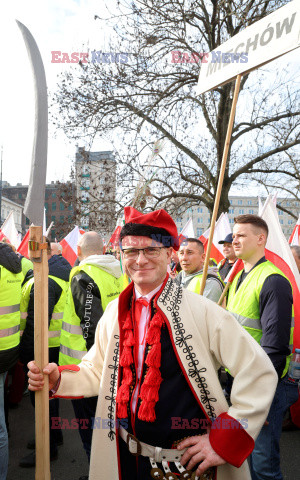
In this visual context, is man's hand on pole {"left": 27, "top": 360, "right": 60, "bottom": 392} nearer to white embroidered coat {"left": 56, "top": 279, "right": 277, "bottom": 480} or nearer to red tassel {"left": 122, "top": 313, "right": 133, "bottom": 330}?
white embroidered coat {"left": 56, "top": 279, "right": 277, "bottom": 480}

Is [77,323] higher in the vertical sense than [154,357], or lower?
lower

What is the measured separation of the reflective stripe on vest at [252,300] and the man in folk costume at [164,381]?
87 cm

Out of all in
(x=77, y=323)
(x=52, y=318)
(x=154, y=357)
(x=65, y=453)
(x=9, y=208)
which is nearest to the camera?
(x=154, y=357)

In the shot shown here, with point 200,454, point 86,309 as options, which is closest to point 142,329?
point 200,454

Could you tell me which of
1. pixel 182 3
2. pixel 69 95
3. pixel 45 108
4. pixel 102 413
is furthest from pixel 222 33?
pixel 102 413

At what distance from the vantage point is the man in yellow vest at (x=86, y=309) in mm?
2855

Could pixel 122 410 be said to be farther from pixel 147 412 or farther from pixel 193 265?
pixel 193 265

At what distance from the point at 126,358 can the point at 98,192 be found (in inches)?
390

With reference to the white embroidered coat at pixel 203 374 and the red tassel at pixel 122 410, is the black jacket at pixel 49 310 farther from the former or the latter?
the red tassel at pixel 122 410

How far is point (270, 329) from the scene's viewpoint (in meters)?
2.20

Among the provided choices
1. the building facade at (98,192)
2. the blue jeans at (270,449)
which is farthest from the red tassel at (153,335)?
the building facade at (98,192)

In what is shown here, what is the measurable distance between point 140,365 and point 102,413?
0.30m

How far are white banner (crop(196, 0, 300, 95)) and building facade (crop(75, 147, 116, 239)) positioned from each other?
8.69 meters

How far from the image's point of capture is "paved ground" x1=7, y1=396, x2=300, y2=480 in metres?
3.17
